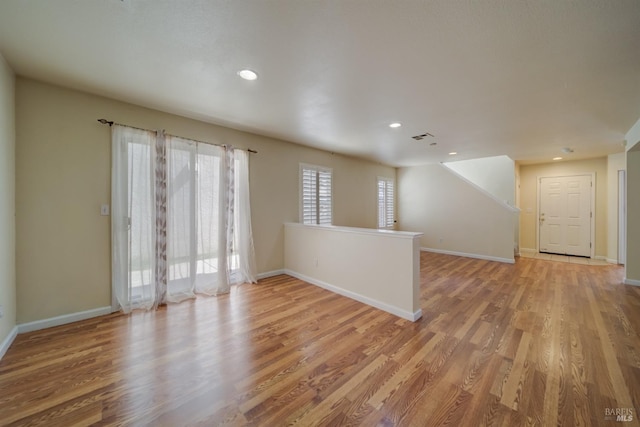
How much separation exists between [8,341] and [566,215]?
10027mm

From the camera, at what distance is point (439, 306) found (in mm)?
3131

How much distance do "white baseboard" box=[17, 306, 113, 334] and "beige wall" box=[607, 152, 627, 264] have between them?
31.0 feet

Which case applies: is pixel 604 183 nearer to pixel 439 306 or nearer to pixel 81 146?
pixel 439 306

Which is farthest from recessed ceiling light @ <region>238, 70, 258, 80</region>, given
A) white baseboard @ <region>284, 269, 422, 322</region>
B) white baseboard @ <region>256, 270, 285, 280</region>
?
white baseboard @ <region>256, 270, 285, 280</region>

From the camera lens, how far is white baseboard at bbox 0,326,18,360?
2059 millimetres

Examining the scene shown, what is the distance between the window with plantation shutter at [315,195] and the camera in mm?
4828

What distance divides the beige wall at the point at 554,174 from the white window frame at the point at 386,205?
11.4 feet

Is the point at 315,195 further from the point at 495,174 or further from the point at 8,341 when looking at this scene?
the point at 495,174

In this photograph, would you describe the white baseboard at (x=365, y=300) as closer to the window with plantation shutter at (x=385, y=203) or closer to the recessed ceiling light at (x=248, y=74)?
the recessed ceiling light at (x=248, y=74)

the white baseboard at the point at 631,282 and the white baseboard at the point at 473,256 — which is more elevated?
the white baseboard at the point at 473,256

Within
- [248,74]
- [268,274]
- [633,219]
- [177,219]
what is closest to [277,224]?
[268,274]

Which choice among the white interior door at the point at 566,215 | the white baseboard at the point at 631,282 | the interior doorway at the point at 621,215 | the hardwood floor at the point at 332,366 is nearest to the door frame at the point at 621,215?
the interior doorway at the point at 621,215

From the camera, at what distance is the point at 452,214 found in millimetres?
6285

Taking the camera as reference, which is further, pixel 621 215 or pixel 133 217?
pixel 621 215
